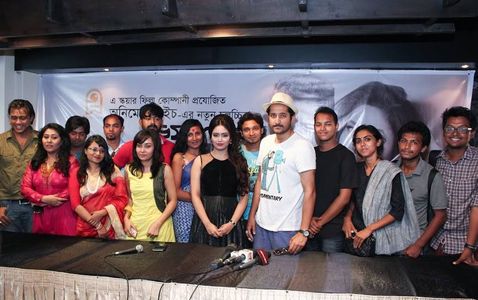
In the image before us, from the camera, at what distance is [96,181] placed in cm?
287

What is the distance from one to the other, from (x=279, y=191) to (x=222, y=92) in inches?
81.0

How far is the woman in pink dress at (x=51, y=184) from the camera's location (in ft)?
9.55

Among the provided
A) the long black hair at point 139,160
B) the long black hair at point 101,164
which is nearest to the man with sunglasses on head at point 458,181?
the long black hair at point 139,160

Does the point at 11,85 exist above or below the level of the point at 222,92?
above

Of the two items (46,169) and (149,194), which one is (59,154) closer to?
(46,169)

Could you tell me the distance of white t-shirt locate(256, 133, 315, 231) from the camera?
2570 mm

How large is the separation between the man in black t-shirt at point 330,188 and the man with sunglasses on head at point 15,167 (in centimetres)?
218

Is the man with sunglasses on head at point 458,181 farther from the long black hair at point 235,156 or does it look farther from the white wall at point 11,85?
the white wall at point 11,85

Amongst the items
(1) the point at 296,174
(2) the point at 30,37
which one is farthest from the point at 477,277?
(2) the point at 30,37

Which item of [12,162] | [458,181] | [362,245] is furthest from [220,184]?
[12,162]

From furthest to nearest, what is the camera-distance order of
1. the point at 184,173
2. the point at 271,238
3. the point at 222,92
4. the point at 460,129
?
the point at 222,92 < the point at 184,173 < the point at 460,129 < the point at 271,238

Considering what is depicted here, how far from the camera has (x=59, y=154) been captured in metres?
2.99

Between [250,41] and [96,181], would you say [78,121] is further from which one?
A: [250,41]

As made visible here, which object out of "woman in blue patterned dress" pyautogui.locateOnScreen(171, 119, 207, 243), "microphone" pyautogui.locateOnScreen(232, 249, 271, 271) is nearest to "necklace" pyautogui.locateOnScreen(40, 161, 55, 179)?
"woman in blue patterned dress" pyautogui.locateOnScreen(171, 119, 207, 243)
